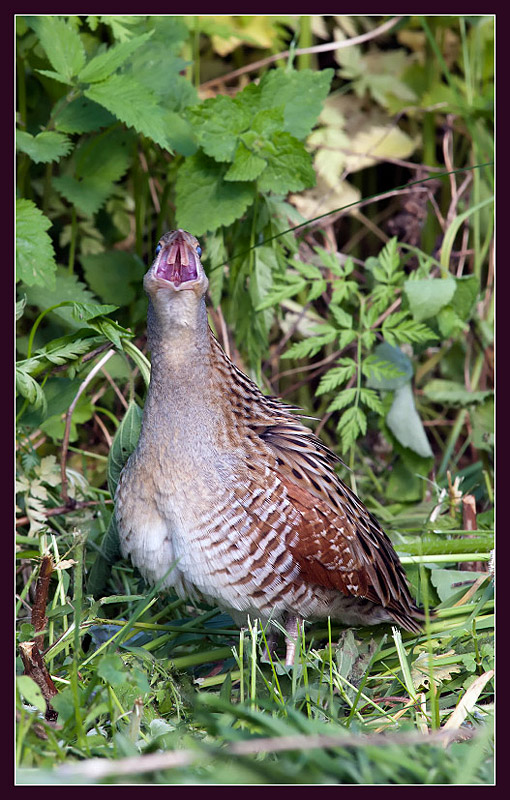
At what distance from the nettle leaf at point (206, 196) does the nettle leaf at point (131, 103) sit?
0.31 metres

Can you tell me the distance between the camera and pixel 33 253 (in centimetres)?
286

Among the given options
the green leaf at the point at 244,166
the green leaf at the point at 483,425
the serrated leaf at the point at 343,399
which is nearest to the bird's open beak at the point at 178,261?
the green leaf at the point at 244,166

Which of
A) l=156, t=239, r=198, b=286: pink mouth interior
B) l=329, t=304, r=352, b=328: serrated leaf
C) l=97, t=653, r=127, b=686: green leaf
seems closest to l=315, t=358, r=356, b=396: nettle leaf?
l=329, t=304, r=352, b=328: serrated leaf

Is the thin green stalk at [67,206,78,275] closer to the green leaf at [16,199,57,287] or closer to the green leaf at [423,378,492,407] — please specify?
the green leaf at [16,199,57,287]

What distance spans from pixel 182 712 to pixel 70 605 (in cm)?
44

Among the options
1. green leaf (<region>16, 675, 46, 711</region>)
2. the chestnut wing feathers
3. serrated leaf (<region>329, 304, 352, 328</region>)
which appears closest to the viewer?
green leaf (<region>16, 675, 46, 711</region>)

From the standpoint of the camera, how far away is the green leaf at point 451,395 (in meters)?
3.78

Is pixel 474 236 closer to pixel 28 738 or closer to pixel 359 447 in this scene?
pixel 359 447

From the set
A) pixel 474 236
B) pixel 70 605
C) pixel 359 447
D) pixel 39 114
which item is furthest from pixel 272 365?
pixel 70 605

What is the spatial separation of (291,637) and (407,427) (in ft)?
3.97

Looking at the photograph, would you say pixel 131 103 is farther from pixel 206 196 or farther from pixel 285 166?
pixel 285 166

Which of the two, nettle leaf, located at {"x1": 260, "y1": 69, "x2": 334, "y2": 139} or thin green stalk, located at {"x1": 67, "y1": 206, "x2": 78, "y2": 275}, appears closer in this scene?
nettle leaf, located at {"x1": 260, "y1": 69, "x2": 334, "y2": 139}

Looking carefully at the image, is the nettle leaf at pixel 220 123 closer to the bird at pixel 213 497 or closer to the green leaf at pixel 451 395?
the bird at pixel 213 497

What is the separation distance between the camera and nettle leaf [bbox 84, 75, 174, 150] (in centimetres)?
286
